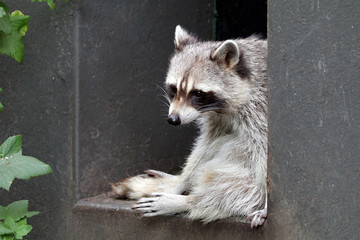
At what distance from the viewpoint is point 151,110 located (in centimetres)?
389

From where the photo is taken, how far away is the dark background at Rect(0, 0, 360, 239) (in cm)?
254

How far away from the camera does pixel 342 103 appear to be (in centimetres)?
252

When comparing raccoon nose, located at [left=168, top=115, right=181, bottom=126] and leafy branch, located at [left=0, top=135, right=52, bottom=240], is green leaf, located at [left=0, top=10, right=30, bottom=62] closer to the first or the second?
leafy branch, located at [left=0, top=135, right=52, bottom=240]

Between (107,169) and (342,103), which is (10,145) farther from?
(342,103)

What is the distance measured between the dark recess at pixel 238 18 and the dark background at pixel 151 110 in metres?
0.01

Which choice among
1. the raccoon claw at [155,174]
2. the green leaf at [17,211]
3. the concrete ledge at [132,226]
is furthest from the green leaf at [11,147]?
the raccoon claw at [155,174]

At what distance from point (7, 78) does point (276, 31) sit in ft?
5.69

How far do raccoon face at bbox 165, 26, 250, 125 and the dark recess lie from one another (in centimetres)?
140

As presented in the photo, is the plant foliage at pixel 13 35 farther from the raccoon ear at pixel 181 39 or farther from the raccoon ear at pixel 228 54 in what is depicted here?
the raccoon ear at pixel 228 54

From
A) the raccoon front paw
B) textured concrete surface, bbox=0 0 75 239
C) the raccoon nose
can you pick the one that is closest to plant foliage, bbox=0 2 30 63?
textured concrete surface, bbox=0 0 75 239

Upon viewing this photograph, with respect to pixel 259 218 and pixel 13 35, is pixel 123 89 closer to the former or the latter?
pixel 13 35

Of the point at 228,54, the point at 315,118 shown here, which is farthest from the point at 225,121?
the point at 315,118

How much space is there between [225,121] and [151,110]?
79 centimetres

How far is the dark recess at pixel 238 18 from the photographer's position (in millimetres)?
4514
